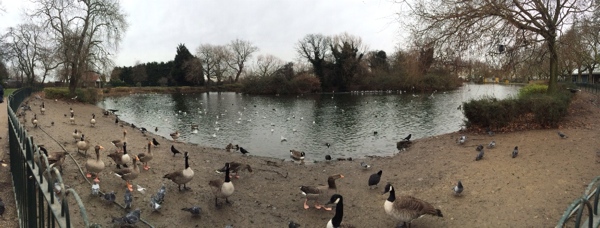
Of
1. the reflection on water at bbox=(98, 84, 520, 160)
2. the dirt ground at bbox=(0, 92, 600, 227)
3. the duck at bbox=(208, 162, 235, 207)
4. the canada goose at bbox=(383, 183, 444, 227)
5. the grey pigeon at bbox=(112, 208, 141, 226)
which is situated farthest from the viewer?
the reflection on water at bbox=(98, 84, 520, 160)

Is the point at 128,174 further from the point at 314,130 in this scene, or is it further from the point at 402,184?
the point at 314,130

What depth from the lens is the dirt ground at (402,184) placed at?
795 cm

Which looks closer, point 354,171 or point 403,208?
point 403,208

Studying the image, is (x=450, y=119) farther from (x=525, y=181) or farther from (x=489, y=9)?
(x=525, y=181)

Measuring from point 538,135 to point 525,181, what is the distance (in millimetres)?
6147

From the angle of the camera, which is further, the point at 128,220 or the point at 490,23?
the point at 490,23

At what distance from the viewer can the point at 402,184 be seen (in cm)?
1105

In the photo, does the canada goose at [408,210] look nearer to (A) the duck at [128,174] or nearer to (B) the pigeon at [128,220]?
(B) the pigeon at [128,220]

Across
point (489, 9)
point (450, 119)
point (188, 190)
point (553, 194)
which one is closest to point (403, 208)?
point (553, 194)

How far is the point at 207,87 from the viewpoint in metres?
90.6

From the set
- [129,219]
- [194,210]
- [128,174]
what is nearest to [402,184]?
[194,210]

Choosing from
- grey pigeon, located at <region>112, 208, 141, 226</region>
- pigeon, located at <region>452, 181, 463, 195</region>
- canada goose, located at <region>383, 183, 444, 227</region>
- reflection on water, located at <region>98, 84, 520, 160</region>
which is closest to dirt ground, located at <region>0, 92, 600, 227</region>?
pigeon, located at <region>452, 181, 463, 195</region>

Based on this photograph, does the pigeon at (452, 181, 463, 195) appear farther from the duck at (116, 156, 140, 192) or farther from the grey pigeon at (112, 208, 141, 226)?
the duck at (116, 156, 140, 192)

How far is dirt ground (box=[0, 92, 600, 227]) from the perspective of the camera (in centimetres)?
795
